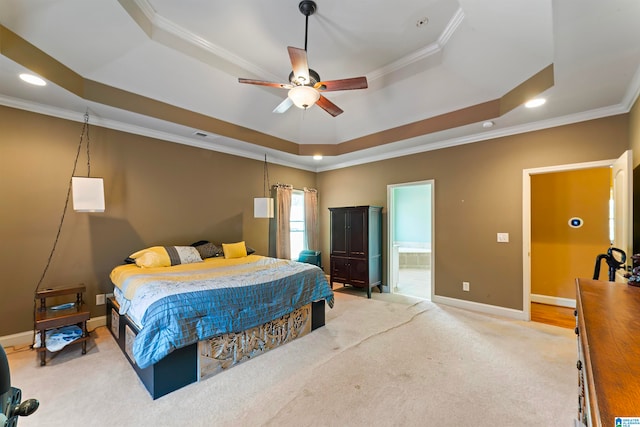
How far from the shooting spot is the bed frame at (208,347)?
214 cm

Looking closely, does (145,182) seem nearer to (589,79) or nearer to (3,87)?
(3,87)

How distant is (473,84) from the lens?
→ 331 cm

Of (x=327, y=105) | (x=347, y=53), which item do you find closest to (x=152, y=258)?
(x=327, y=105)

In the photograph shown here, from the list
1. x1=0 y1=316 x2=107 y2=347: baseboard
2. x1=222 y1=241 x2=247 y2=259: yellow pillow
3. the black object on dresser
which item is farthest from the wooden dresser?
x1=0 y1=316 x2=107 y2=347: baseboard

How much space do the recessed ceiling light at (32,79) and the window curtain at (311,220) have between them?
13.9 ft

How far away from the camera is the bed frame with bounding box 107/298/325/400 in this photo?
7.01ft

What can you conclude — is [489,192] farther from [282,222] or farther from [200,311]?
[200,311]

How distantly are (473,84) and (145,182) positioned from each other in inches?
183

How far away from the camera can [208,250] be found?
4.16 metres

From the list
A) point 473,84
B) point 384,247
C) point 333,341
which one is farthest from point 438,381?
point 473,84

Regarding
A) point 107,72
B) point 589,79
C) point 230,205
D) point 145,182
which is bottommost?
point 230,205

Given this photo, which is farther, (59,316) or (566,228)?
(566,228)

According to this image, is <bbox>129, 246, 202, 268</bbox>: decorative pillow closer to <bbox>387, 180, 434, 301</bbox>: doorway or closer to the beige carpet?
the beige carpet

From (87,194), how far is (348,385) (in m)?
3.40
